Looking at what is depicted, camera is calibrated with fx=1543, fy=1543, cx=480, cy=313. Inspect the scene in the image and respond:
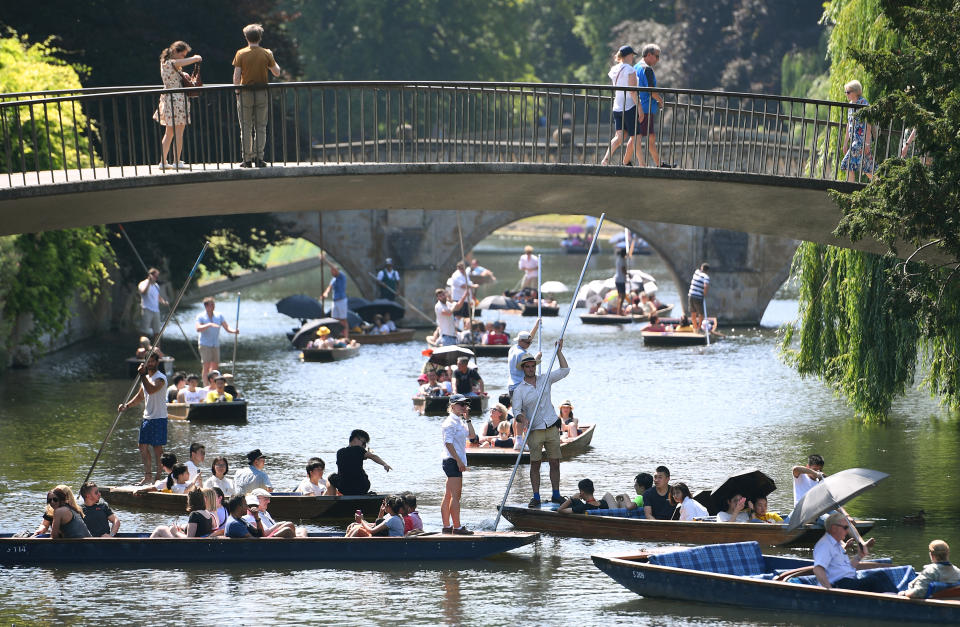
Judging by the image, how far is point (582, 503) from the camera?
1683cm

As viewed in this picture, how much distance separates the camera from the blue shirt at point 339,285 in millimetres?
33562

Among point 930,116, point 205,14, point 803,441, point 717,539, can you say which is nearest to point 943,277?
point 930,116

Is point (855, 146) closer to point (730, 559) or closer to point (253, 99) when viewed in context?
point (730, 559)

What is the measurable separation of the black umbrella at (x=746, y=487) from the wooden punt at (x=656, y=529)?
1.51ft

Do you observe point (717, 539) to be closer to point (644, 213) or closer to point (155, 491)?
point (644, 213)

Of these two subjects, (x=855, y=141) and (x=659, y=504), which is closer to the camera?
(x=659, y=504)

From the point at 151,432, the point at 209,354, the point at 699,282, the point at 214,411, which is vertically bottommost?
the point at 214,411

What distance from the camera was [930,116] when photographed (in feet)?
49.4

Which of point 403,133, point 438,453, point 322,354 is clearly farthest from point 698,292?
point 403,133

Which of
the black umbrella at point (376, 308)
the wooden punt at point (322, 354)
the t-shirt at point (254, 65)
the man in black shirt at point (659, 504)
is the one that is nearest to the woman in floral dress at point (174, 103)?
the t-shirt at point (254, 65)

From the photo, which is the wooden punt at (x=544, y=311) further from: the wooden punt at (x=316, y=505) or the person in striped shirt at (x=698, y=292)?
the wooden punt at (x=316, y=505)

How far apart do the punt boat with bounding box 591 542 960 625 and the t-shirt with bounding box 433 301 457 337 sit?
15950 millimetres

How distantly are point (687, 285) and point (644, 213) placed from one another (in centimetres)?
2137

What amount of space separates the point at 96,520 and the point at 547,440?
5.08 metres
